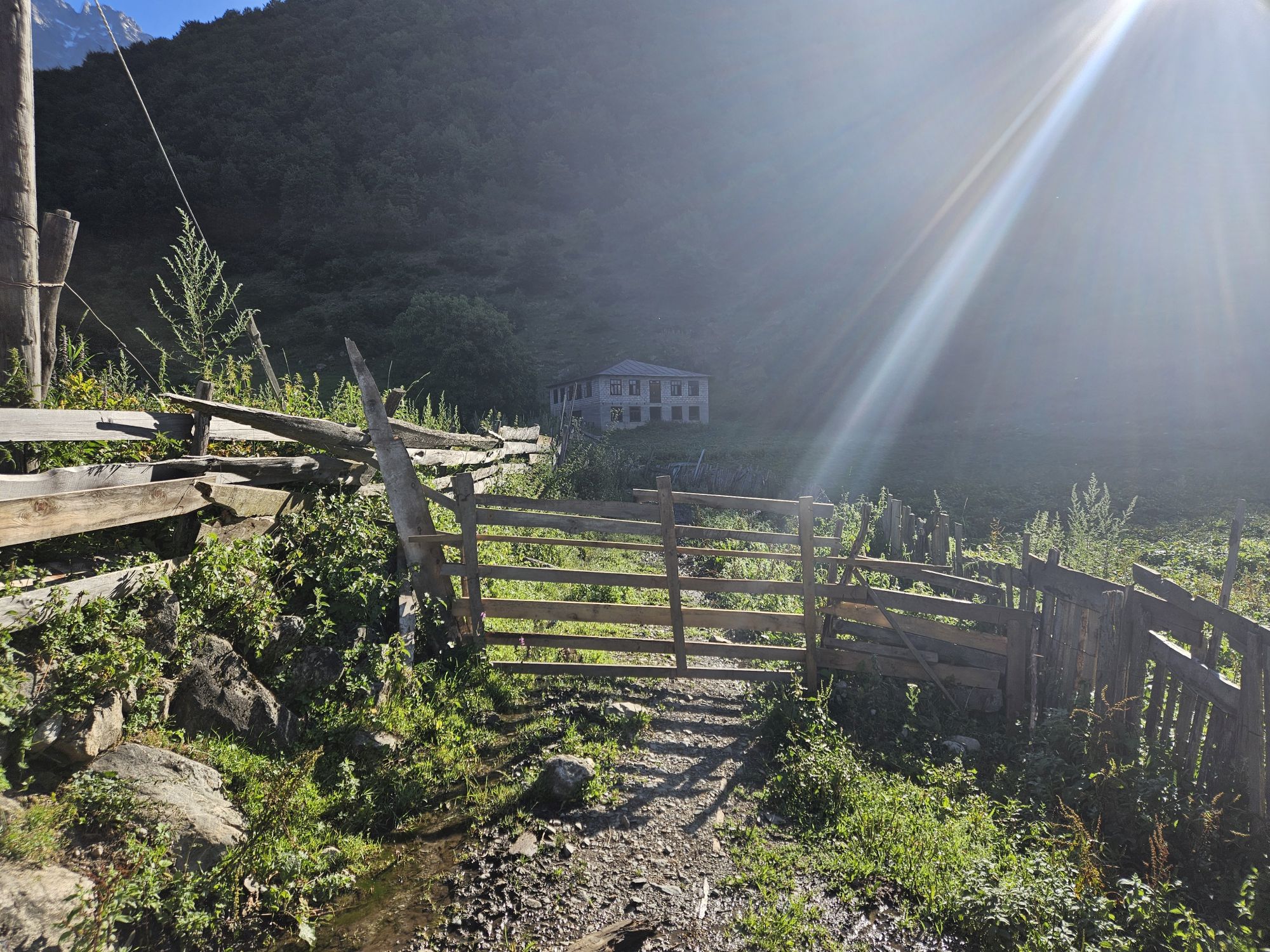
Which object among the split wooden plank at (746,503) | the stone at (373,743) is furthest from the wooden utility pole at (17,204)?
the split wooden plank at (746,503)

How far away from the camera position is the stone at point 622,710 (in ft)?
19.6

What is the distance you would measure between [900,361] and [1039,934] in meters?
52.3

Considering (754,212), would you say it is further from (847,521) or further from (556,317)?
(847,521)

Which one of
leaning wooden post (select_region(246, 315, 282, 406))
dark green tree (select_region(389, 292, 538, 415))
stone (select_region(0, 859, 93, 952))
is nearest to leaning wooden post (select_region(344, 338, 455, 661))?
leaning wooden post (select_region(246, 315, 282, 406))

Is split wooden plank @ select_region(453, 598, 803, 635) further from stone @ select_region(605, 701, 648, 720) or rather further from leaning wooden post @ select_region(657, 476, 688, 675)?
stone @ select_region(605, 701, 648, 720)

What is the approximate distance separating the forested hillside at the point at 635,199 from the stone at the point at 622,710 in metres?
32.1

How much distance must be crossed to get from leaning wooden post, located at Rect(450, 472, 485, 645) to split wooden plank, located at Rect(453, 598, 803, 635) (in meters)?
0.13

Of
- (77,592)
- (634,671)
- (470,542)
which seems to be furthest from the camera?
(634,671)

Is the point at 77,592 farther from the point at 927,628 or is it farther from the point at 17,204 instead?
the point at 927,628

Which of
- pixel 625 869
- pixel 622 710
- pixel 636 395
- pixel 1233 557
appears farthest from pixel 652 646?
pixel 636 395

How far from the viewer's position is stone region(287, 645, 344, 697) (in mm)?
4809

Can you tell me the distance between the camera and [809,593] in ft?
21.0

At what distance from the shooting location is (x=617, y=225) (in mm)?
87562

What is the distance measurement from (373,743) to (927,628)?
5.34 metres
